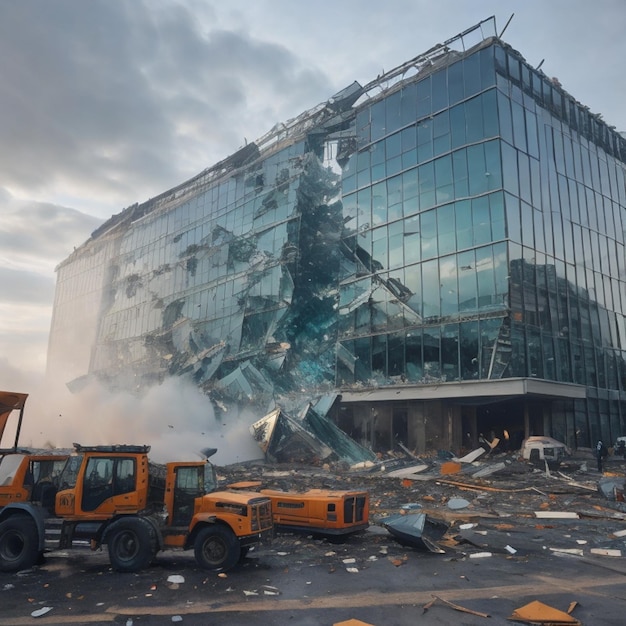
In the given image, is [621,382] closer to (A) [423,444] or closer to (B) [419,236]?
(A) [423,444]

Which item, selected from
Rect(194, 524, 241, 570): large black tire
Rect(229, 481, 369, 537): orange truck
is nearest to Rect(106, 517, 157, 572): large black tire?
Rect(194, 524, 241, 570): large black tire

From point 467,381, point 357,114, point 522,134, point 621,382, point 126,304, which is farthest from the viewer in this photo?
point 126,304

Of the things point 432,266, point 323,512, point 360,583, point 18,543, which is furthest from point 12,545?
point 432,266

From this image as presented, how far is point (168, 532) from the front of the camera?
9539 millimetres

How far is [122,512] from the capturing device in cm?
951

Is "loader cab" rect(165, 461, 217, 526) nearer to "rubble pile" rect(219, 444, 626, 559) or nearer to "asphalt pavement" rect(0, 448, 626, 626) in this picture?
"asphalt pavement" rect(0, 448, 626, 626)

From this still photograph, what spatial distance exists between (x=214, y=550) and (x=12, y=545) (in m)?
3.65

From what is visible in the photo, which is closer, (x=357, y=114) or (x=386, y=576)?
(x=386, y=576)

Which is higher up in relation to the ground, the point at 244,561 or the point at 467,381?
the point at 467,381

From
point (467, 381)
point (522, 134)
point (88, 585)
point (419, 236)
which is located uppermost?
point (522, 134)

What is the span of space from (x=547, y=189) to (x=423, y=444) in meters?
15.4

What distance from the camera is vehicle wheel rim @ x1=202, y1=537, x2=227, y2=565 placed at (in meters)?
9.08

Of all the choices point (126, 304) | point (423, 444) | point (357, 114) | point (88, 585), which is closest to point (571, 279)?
point (423, 444)

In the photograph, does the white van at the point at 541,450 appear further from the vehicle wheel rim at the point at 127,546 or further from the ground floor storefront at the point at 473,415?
the vehicle wheel rim at the point at 127,546
